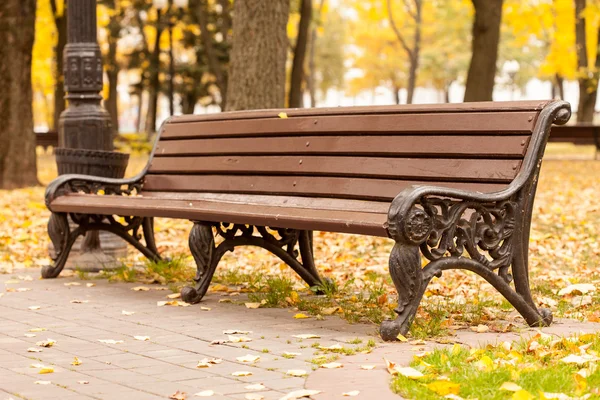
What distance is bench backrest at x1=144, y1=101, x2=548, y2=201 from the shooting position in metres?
5.30

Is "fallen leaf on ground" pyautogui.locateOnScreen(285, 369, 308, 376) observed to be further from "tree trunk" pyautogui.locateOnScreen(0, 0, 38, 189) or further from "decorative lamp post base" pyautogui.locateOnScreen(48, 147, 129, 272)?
"tree trunk" pyautogui.locateOnScreen(0, 0, 38, 189)

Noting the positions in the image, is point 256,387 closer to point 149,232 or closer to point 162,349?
point 162,349

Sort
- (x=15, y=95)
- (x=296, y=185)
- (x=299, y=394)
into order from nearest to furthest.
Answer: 1. (x=299, y=394)
2. (x=296, y=185)
3. (x=15, y=95)

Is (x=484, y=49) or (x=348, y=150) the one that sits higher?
(x=484, y=49)

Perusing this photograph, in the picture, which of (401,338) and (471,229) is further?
(471,229)

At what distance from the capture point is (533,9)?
114 ft

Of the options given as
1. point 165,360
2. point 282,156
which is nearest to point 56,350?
point 165,360

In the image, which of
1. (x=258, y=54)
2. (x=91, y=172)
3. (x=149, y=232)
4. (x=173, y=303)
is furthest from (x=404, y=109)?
(x=258, y=54)

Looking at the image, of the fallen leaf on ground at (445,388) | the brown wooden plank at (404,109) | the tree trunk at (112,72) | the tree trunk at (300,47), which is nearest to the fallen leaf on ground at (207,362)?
the fallen leaf on ground at (445,388)

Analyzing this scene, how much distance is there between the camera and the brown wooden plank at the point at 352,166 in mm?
5297

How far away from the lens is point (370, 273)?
741cm

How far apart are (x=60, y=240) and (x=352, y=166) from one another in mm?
2531

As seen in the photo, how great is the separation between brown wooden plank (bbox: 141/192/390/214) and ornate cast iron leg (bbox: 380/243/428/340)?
0.58 meters

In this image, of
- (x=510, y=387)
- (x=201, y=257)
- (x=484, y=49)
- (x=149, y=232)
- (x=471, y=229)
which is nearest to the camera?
(x=510, y=387)
